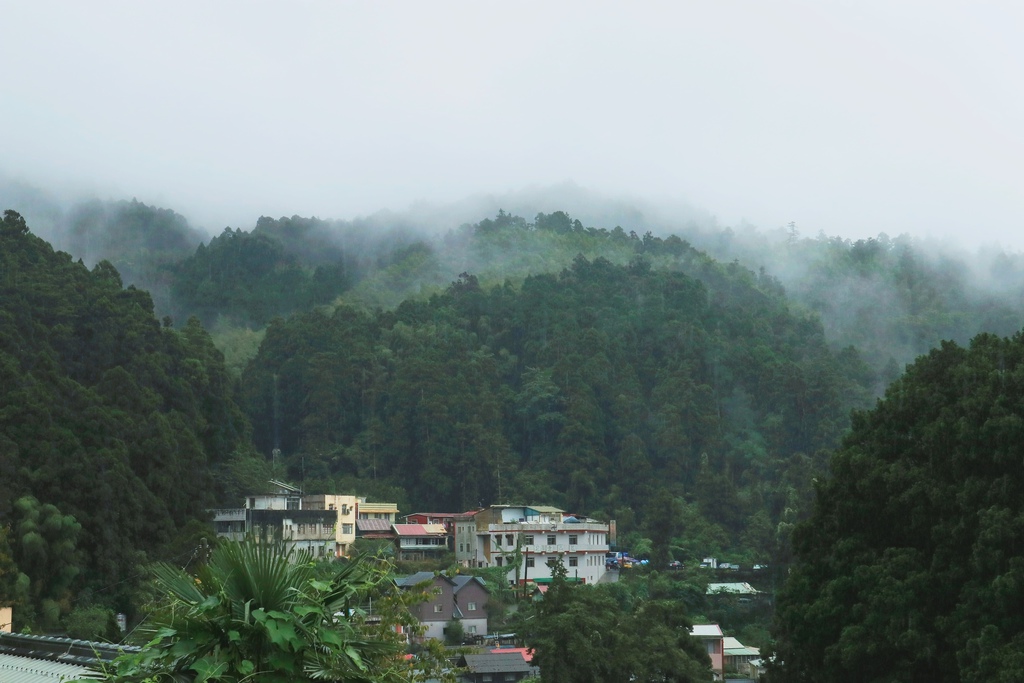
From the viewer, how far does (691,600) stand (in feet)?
156

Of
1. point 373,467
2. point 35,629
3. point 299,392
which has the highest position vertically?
point 299,392

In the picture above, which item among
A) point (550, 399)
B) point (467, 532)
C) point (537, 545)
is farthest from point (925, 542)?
point (550, 399)

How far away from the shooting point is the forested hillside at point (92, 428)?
37219mm

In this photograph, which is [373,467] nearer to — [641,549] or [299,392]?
[299,392]

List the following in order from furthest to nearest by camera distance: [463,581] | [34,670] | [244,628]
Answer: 1. [463,581]
2. [34,670]
3. [244,628]

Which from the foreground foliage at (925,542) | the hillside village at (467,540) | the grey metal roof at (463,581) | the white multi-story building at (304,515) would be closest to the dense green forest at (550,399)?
the foreground foliage at (925,542)

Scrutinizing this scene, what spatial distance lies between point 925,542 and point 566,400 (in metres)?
50.6

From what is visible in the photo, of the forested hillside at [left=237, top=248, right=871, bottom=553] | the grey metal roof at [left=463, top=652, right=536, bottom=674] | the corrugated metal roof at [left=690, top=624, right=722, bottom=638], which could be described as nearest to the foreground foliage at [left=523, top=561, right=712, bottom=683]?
the grey metal roof at [left=463, top=652, right=536, bottom=674]

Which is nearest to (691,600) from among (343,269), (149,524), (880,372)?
(149,524)

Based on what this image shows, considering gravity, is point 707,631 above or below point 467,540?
below

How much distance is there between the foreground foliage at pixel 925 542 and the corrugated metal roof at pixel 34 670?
1119 centimetres

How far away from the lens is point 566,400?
70312mm

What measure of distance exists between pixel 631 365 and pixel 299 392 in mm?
18927

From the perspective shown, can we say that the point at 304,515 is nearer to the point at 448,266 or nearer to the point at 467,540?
the point at 467,540
